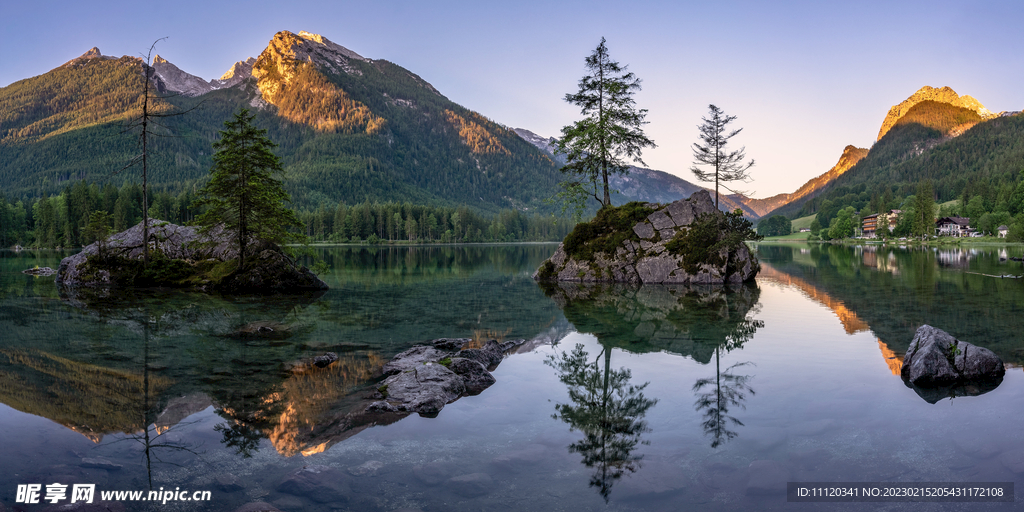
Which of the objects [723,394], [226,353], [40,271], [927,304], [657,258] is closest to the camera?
[723,394]

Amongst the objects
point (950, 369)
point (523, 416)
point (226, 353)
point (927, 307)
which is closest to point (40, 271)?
point (226, 353)

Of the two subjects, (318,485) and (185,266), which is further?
(185,266)

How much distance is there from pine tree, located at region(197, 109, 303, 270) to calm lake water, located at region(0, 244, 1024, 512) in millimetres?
11923

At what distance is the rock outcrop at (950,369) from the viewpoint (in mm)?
11688

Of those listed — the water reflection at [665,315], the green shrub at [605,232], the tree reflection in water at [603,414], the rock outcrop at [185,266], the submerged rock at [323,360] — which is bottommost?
the tree reflection in water at [603,414]

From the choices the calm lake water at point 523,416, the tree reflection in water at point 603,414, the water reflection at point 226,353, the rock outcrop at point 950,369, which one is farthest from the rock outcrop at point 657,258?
the tree reflection in water at point 603,414

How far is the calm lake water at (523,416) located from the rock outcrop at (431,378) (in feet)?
1.36

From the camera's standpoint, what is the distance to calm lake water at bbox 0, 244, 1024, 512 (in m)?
7.21

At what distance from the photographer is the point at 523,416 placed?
1013 cm

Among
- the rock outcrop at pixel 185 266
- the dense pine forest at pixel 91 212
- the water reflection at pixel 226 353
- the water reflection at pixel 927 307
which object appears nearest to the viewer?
the water reflection at pixel 226 353

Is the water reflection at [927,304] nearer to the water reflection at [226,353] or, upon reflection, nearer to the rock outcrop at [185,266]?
the water reflection at [226,353]

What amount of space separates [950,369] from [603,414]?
892 centimetres

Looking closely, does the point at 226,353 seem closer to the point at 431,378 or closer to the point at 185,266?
the point at 431,378

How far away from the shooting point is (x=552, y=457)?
811 centimetres
